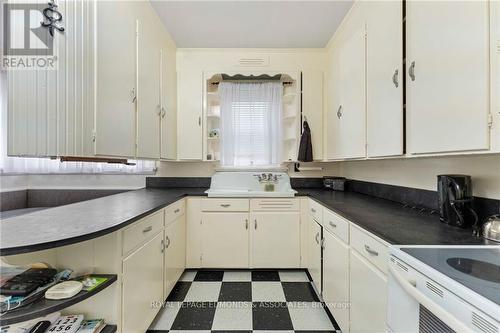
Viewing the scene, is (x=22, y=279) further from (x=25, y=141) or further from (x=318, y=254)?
(x=318, y=254)

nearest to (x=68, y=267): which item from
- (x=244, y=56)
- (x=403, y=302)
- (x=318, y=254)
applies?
(x=403, y=302)

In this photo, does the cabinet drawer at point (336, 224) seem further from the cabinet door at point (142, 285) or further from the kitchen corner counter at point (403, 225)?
the cabinet door at point (142, 285)

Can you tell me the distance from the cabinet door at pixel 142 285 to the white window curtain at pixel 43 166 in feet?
3.87

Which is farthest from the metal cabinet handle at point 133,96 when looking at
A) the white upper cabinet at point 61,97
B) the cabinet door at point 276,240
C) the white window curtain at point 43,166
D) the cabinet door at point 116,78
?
the cabinet door at point 276,240

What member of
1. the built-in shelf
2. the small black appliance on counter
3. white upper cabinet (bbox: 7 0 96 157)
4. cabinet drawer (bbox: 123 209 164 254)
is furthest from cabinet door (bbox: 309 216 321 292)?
white upper cabinet (bbox: 7 0 96 157)

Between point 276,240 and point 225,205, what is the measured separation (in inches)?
26.0

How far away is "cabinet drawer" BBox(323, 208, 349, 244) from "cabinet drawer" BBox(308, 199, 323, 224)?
0.11m

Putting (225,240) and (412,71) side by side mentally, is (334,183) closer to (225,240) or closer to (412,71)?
(225,240)

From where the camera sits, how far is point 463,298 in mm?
591

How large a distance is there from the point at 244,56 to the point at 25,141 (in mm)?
2213

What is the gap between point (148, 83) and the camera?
199 cm

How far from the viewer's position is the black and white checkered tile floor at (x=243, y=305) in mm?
1633

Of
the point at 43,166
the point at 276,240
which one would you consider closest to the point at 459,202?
the point at 276,240

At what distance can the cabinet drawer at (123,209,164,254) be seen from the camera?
3.98 ft
